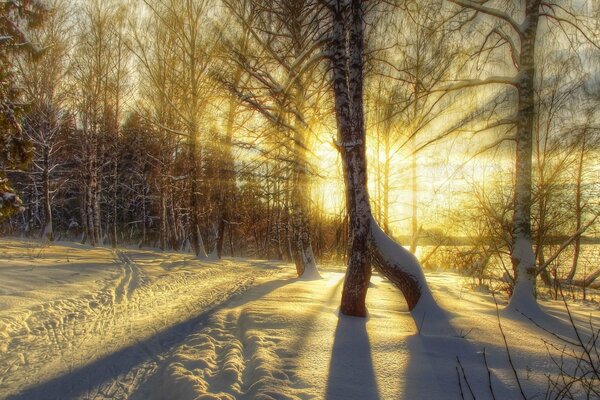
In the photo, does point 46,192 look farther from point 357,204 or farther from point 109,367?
point 357,204

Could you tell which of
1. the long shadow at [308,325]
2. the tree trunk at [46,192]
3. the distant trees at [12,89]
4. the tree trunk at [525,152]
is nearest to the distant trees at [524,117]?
the tree trunk at [525,152]

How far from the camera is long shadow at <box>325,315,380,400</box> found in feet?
8.72

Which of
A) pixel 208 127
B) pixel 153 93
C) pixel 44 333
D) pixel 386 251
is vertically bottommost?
pixel 44 333

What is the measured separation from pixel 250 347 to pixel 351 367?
119 centimetres

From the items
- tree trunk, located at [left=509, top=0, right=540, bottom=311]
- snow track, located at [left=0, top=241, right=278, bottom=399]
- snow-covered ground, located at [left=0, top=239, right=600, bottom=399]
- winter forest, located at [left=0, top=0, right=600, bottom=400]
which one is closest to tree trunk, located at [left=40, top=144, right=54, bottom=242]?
winter forest, located at [left=0, top=0, right=600, bottom=400]

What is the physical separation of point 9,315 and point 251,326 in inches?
134

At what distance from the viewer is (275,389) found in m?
2.68

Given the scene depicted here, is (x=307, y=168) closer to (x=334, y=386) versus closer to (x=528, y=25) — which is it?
(x=528, y=25)

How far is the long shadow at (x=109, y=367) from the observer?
9.51 ft

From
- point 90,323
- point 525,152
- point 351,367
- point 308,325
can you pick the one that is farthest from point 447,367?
point 90,323

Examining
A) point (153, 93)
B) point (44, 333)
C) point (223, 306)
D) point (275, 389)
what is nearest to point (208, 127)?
point (153, 93)

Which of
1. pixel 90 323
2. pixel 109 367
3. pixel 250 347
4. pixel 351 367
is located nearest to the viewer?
pixel 351 367

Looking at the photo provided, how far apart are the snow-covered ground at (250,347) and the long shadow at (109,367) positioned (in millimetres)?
12

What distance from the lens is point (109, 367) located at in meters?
3.38
